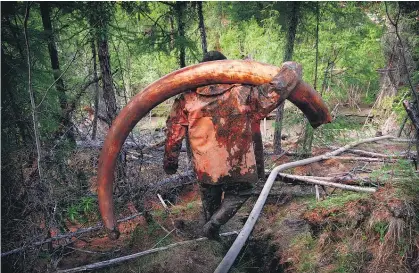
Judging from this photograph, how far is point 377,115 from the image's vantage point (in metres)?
13.0

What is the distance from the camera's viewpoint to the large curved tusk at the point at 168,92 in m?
3.37

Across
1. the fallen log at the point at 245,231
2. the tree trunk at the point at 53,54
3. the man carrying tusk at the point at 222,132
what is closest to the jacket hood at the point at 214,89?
the man carrying tusk at the point at 222,132

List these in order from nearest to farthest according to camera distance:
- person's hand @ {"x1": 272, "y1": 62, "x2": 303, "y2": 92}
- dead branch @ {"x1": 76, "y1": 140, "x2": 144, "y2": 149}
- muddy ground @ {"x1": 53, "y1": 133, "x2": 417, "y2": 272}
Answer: person's hand @ {"x1": 272, "y1": 62, "x2": 303, "y2": 92}, muddy ground @ {"x1": 53, "y1": 133, "x2": 417, "y2": 272}, dead branch @ {"x1": 76, "y1": 140, "x2": 144, "y2": 149}

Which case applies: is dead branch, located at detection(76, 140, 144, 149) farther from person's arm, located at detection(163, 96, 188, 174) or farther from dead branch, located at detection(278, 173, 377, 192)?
dead branch, located at detection(278, 173, 377, 192)

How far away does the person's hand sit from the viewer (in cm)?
319

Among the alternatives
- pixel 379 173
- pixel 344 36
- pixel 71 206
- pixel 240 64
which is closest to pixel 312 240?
pixel 379 173

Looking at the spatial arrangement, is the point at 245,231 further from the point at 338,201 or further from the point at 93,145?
the point at 93,145

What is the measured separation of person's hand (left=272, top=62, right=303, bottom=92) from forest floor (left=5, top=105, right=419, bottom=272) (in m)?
1.69

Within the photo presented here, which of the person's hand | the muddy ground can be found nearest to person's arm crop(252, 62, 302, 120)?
the person's hand

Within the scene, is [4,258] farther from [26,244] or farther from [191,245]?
[191,245]

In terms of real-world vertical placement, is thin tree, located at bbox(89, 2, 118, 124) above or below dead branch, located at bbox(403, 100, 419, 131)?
above

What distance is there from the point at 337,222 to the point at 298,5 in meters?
5.92

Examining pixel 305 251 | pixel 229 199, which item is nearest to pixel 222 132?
pixel 229 199

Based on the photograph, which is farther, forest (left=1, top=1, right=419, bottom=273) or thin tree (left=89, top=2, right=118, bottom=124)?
thin tree (left=89, top=2, right=118, bottom=124)
